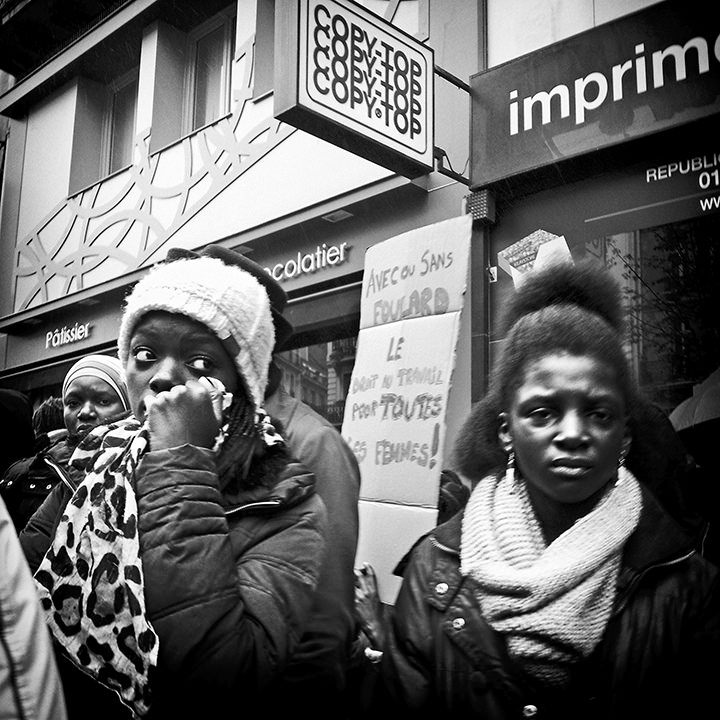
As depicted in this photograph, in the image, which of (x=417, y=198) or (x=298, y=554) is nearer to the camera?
(x=298, y=554)

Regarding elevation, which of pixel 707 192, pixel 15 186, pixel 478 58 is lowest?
pixel 707 192

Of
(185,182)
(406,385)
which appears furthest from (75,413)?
(185,182)

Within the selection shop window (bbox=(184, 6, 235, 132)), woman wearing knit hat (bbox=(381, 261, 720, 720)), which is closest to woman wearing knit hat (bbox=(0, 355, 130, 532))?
woman wearing knit hat (bbox=(381, 261, 720, 720))

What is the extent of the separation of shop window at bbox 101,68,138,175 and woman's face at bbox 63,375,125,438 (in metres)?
4.36

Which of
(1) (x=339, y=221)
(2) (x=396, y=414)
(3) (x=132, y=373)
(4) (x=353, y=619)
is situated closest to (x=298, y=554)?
(4) (x=353, y=619)

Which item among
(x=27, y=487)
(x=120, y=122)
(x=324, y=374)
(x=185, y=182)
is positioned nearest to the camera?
(x=27, y=487)

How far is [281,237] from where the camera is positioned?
219 inches

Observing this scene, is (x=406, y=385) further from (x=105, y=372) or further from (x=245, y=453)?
(x=245, y=453)

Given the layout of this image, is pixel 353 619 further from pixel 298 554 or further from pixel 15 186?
pixel 15 186

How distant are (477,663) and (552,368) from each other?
1.76 feet

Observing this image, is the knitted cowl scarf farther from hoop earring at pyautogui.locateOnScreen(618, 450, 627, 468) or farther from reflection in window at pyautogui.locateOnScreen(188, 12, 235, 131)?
reflection in window at pyautogui.locateOnScreen(188, 12, 235, 131)

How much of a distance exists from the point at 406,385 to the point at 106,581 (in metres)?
2.07

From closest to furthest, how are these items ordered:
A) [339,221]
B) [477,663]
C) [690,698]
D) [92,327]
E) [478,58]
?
[690,698] → [477,663] → [478,58] → [339,221] → [92,327]

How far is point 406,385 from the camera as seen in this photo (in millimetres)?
3295
